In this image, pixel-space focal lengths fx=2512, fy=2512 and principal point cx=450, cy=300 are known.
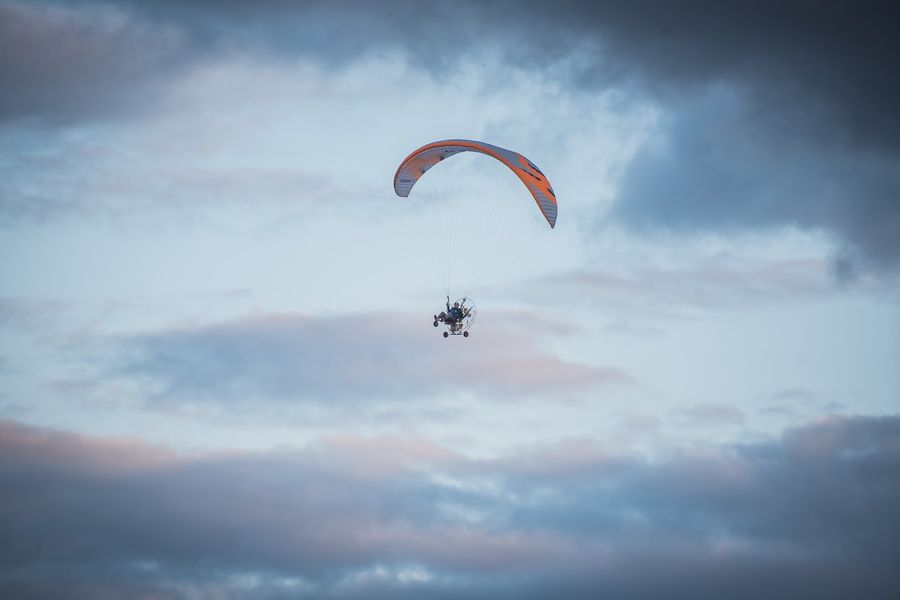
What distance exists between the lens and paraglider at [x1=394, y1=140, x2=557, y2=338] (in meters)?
178

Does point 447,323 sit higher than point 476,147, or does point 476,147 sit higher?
point 476,147

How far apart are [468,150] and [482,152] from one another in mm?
1187

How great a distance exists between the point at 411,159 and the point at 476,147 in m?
5.61

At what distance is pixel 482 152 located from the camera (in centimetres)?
17888

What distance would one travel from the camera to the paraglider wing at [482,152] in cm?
17800

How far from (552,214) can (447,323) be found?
10.9 meters

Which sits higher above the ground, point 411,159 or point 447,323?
point 411,159

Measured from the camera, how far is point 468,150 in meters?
180

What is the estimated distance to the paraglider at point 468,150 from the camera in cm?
17800

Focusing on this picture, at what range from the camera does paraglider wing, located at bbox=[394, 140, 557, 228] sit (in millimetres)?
178000

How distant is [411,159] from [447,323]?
40.7 ft

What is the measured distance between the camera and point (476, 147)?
179250 mm

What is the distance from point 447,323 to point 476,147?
12.8m

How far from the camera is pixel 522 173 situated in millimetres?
178375
